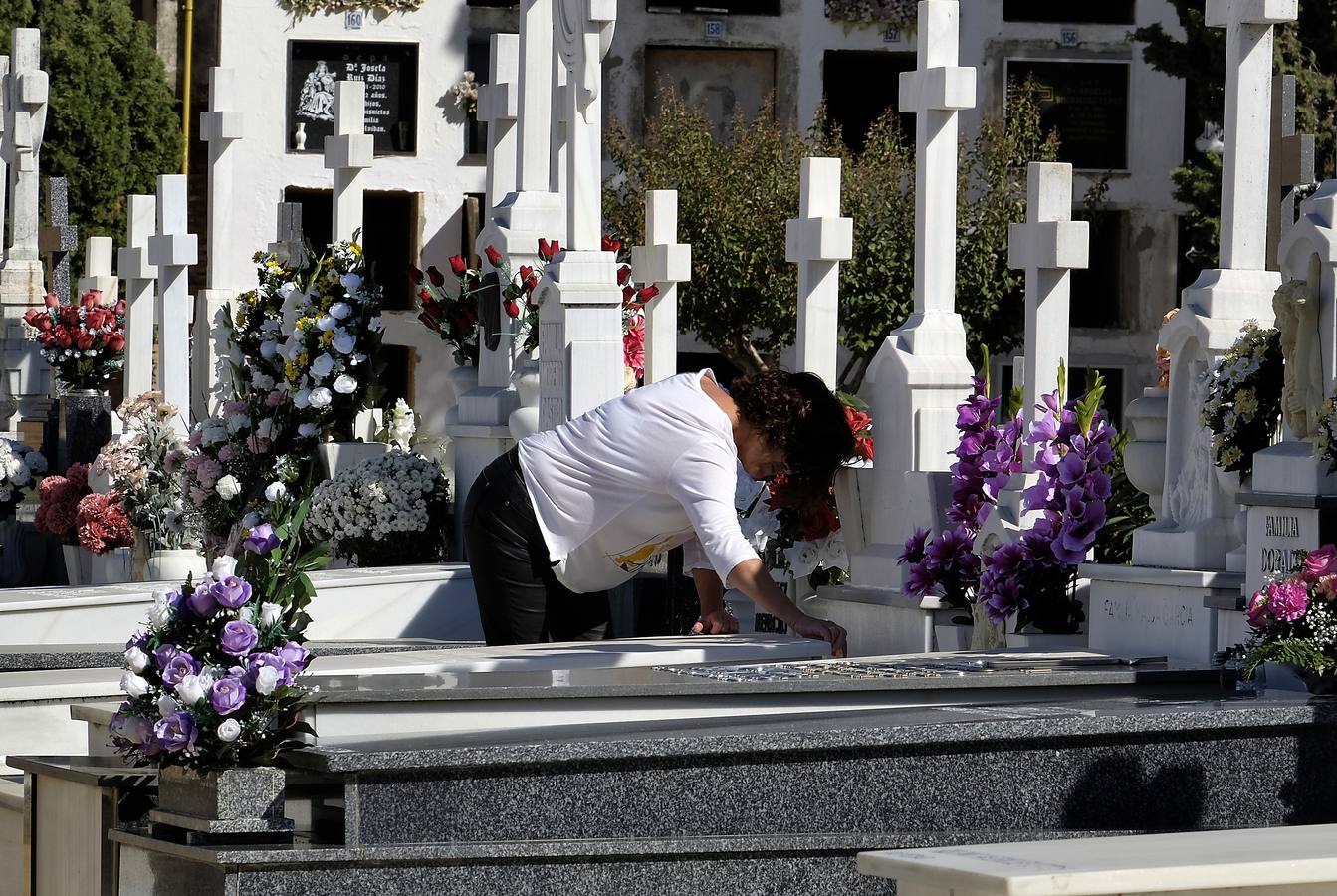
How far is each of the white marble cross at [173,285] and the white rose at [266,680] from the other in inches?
395

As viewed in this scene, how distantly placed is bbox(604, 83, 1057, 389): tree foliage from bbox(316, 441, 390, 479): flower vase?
15.0 meters

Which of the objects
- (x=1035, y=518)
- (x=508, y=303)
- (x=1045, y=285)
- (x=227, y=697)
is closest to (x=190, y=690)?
(x=227, y=697)

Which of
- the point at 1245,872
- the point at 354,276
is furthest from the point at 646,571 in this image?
the point at 1245,872

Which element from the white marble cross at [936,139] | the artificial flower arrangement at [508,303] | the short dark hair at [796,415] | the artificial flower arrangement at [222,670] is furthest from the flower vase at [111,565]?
the artificial flower arrangement at [222,670]

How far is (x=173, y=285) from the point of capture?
14922 millimetres

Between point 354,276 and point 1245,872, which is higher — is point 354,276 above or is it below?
above

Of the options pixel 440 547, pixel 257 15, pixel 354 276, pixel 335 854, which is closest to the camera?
pixel 335 854

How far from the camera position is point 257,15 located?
93.9 feet

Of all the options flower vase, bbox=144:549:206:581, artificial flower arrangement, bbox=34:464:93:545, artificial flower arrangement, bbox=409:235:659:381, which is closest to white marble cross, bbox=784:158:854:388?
artificial flower arrangement, bbox=409:235:659:381

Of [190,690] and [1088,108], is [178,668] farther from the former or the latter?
[1088,108]

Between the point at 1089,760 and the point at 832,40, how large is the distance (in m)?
25.2

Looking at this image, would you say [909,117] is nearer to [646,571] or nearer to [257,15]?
[257,15]

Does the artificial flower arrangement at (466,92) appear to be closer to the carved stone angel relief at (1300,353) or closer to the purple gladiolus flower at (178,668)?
the carved stone angel relief at (1300,353)

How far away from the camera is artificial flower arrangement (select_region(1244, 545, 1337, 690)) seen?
17.1ft
